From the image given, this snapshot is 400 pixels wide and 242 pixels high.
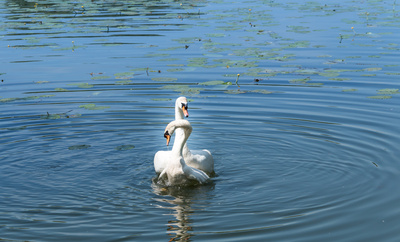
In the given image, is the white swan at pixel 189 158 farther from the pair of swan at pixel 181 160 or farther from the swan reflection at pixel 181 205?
the swan reflection at pixel 181 205

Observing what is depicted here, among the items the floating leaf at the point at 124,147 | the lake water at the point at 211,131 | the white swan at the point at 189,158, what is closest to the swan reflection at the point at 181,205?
the lake water at the point at 211,131

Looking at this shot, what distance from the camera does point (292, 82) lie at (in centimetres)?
1496

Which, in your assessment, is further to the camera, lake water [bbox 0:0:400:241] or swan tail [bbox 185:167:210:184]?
swan tail [bbox 185:167:210:184]

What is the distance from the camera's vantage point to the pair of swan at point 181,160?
893cm

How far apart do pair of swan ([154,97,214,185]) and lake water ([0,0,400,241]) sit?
8.5 inches

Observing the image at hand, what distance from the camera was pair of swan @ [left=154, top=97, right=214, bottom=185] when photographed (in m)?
8.93

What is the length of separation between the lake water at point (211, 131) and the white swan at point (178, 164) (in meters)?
0.19

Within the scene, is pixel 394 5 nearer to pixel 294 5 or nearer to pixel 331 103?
pixel 294 5

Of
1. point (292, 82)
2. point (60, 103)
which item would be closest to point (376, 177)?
point (292, 82)

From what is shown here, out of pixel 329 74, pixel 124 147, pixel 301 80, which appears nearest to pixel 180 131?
pixel 124 147

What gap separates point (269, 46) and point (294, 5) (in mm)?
12269

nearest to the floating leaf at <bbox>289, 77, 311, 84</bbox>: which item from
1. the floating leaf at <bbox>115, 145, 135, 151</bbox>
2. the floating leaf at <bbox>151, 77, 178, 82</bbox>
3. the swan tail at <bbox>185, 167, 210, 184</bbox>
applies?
the floating leaf at <bbox>151, 77, 178, 82</bbox>

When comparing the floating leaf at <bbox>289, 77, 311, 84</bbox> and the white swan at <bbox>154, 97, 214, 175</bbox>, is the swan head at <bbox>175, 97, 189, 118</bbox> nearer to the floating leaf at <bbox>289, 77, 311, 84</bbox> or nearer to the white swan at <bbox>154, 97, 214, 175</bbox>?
the white swan at <bbox>154, 97, 214, 175</bbox>

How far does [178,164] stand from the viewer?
8930 mm
